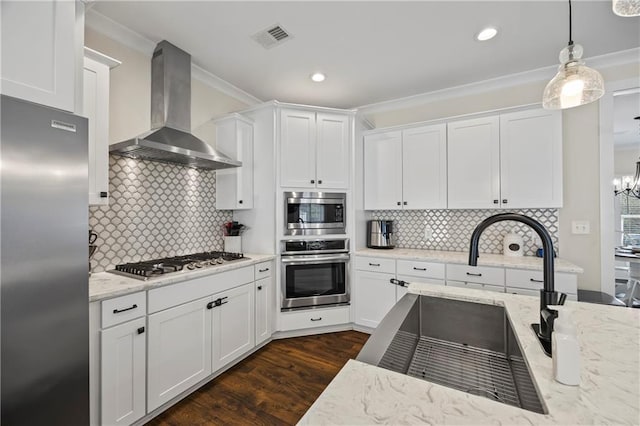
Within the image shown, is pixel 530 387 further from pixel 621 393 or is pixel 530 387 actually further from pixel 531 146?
pixel 531 146

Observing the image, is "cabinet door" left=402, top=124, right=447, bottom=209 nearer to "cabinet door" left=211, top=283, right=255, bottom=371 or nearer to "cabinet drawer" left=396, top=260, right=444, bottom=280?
"cabinet drawer" left=396, top=260, right=444, bottom=280

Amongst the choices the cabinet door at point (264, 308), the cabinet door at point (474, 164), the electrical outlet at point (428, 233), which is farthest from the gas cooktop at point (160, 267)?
Answer: the cabinet door at point (474, 164)

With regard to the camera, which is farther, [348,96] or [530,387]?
[348,96]

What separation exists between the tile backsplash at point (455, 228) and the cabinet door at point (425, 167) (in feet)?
0.96

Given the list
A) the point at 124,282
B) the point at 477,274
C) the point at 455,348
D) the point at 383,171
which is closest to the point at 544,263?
the point at 455,348

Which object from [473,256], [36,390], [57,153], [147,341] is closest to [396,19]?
[473,256]

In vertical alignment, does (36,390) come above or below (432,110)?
below

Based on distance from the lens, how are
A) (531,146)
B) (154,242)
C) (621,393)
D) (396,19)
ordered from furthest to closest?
(531,146) < (154,242) < (396,19) < (621,393)

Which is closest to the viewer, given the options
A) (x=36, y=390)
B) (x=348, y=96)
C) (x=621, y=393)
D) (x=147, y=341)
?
(x=621, y=393)

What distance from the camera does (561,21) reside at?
2066 mm

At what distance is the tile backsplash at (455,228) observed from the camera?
2.80 metres

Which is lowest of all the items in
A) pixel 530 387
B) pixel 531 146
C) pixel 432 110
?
pixel 530 387

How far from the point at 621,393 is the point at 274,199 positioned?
8.67 ft

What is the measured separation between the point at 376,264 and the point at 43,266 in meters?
2.57
